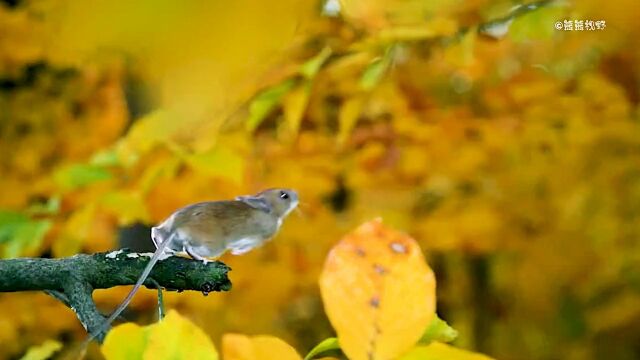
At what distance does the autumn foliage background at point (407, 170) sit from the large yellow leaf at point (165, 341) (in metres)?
0.17

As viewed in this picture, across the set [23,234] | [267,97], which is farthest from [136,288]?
[23,234]

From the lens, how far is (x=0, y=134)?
76 centimetres

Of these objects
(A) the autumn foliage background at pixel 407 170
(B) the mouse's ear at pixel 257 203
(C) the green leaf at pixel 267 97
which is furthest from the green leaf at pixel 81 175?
(B) the mouse's ear at pixel 257 203

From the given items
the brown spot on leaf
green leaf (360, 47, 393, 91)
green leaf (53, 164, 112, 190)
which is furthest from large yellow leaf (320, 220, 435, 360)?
green leaf (53, 164, 112, 190)

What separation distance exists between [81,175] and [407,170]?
0.25 m

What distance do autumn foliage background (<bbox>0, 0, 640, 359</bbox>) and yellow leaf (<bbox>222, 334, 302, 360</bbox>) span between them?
0.56ft

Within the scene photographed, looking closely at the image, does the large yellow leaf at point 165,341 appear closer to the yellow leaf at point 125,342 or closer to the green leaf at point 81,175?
the yellow leaf at point 125,342

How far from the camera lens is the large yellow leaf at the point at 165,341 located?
162mm

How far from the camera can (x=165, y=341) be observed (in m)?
0.16

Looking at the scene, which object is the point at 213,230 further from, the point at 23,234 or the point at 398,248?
the point at 23,234

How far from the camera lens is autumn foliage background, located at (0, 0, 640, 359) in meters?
0.39

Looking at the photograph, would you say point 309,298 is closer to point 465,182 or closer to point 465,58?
point 465,182

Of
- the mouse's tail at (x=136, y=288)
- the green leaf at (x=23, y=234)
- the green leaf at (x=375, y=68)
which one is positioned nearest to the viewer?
the mouse's tail at (x=136, y=288)

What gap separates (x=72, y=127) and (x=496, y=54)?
450mm
